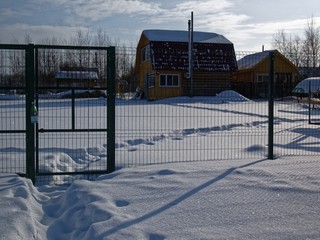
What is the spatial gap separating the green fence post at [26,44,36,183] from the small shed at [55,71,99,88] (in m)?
0.50

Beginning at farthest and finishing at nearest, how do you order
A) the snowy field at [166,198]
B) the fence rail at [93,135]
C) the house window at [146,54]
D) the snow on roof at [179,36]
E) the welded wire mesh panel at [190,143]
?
the snow on roof at [179,36], the house window at [146,54], the welded wire mesh panel at [190,143], the fence rail at [93,135], the snowy field at [166,198]

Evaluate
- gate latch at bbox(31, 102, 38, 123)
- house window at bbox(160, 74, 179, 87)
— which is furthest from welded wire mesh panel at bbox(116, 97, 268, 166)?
house window at bbox(160, 74, 179, 87)

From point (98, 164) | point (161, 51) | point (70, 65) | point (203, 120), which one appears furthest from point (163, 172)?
point (161, 51)

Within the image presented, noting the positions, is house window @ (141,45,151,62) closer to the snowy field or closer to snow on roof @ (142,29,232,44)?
snow on roof @ (142,29,232,44)

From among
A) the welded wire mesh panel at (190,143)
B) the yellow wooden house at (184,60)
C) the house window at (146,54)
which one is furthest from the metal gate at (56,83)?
the house window at (146,54)

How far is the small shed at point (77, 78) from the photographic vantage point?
7.57 m

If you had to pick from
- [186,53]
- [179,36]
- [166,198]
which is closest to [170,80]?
[186,53]

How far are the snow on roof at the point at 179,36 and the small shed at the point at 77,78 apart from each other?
34.1m

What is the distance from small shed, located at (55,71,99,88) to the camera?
757cm

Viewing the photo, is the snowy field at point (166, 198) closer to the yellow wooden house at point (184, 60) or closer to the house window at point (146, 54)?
the yellow wooden house at point (184, 60)

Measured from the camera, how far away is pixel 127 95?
9.02m

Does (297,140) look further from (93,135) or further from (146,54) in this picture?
(146,54)

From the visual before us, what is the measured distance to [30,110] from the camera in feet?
23.6

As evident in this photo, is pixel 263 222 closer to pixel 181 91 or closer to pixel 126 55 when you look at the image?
pixel 126 55
